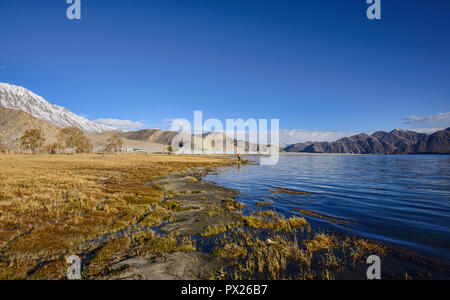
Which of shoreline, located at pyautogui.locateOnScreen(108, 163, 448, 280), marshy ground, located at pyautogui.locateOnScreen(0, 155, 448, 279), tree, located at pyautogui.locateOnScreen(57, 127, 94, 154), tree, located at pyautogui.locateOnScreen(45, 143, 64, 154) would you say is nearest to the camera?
shoreline, located at pyautogui.locateOnScreen(108, 163, 448, 280)

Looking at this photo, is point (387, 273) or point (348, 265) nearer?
point (387, 273)

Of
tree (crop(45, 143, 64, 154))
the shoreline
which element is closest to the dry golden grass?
the shoreline

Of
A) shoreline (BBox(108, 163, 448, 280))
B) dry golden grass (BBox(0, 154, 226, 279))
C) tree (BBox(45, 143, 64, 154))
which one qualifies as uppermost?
tree (BBox(45, 143, 64, 154))

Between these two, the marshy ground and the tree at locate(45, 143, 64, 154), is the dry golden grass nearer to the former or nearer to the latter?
the marshy ground

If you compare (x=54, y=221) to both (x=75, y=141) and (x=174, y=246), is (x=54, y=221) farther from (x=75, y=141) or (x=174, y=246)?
(x=75, y=141)

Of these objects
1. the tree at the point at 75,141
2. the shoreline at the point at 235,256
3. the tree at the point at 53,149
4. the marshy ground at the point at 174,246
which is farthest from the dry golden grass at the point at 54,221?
the tree at the point at 75,141

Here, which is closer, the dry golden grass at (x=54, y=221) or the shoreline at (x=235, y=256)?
the shoreline at (x=235, y=256)

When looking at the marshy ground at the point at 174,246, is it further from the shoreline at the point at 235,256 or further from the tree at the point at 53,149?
the tree at the point at 53,149

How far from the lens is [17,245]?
1123 cm

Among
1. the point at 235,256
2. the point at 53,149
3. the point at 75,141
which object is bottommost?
the point at 235,256

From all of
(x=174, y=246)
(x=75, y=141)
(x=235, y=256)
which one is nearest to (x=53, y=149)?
(x=75, y=141)

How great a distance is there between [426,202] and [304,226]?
1740 cm
